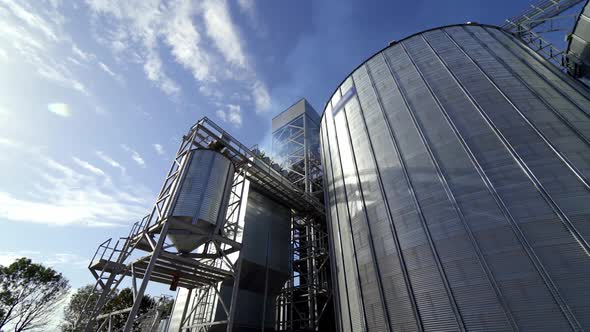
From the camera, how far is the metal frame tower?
59.9 ft

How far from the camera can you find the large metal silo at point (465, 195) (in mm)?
6926

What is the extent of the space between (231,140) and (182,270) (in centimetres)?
768

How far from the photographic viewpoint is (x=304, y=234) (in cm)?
2336

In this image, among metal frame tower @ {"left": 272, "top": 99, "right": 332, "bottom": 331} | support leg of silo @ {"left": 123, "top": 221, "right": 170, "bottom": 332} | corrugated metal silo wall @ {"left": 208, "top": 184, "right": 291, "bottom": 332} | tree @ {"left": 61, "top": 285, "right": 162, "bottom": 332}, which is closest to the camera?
support leg of silo @ {"left": 123, "top": 221, "right": 170, "bottom": 332}

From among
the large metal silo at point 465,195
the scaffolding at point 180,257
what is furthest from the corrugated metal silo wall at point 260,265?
the large metal silo at point 465,195

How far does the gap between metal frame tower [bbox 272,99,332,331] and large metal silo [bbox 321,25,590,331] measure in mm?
7010

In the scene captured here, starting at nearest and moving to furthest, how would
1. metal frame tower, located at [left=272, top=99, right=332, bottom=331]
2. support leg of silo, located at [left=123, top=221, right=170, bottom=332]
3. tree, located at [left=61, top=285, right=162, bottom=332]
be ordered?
support leg of silo, located at [left=123, top=221, right=170, bottom=332] → metal frame tower, located at [left=272, top=99, right=332, bottom=331] → tree, located at [left=61, top=285, right=162, bottom=332]

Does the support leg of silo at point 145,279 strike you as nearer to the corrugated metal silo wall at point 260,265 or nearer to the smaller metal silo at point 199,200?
the smaller metal silo at point 199,200

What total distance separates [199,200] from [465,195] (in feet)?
35.3

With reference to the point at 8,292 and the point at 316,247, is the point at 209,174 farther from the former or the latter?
the point at 8,292

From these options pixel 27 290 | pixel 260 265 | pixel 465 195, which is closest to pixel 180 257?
pixel 260 265

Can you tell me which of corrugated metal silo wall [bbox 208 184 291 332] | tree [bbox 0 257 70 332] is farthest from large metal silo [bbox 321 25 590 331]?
tree [bbox 0 257 70 332]

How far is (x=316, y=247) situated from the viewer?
21.0 meters

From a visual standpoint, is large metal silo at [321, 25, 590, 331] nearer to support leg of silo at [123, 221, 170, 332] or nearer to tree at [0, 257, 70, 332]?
support leg of silo at [123, 221, 170, 332]
